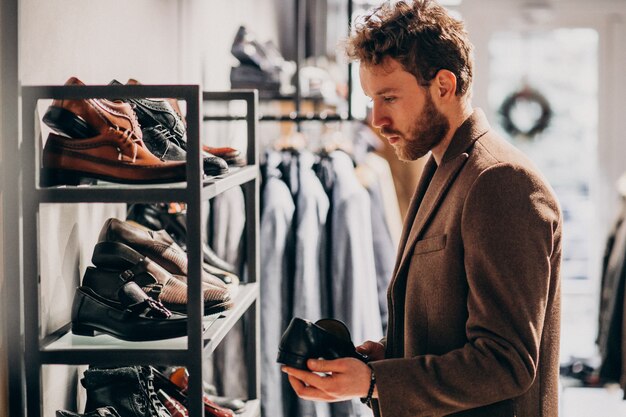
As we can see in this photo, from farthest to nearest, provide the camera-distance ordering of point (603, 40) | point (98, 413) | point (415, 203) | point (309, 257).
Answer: point (603, 40), point (309, 257), point (415, 203), point (98, 413)

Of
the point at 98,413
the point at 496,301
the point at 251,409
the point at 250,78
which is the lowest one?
the point at 251,409

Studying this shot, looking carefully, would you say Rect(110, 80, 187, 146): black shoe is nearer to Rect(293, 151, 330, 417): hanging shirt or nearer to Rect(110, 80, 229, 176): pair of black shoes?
Rect(110, 80, 229, 176): pair of black shoes

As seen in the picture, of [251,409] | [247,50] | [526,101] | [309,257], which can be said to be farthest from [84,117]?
[526,101]

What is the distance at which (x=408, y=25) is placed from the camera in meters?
1.48

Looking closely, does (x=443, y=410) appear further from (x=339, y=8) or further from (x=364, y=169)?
(x=339, y=8)

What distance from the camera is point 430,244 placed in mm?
1465

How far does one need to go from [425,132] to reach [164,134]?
47 centimetres

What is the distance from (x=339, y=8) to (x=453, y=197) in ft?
14.7

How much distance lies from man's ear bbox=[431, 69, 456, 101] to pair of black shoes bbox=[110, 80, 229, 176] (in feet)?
1.32

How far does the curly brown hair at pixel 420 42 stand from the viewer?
1468 mm

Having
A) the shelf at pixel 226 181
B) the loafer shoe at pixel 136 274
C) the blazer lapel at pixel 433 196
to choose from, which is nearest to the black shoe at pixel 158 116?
the shelf at pixel 226 181

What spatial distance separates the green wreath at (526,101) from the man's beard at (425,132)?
4.26 m

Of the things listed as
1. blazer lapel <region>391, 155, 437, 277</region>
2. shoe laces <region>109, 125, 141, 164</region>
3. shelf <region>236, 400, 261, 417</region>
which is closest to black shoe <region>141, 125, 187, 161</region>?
shoe laces <region>109, 125, 141, 164</region>

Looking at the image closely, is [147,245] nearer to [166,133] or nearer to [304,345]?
[166,133]
